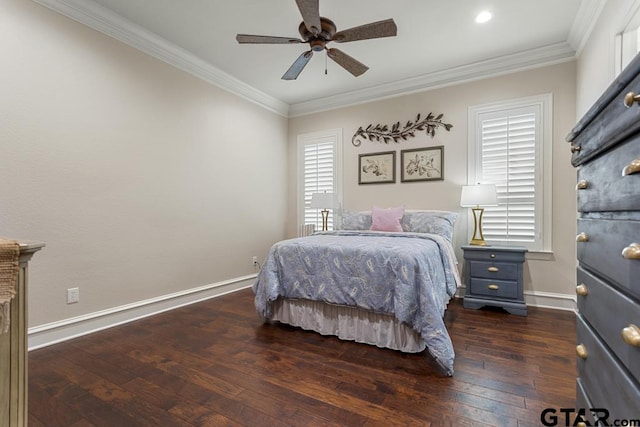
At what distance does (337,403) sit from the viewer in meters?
1.65

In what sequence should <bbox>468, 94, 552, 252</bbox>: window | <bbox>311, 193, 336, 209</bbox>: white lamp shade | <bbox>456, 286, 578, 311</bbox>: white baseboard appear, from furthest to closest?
<bbox>311, 193, 336, 209</bbox>: white lamp shade → <bbox>468, 94, 552, 252</bbox>: window → <bbox>456, 286, 578, 311</bbox>: white baseboard

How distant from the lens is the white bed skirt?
228cm

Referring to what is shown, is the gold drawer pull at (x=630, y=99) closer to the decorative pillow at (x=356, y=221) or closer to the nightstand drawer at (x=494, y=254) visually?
the nightstand drawer at (x=494, y=254)

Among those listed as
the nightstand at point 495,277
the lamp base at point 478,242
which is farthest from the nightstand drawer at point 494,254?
the lamp base at point 478,242

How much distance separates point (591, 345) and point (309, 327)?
2.03 meters

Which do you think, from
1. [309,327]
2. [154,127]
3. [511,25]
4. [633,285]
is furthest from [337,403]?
[511,25]

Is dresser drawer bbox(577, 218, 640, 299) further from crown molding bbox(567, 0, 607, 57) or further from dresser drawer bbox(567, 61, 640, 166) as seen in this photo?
crown molding bbox(567, 0, 607, 57)

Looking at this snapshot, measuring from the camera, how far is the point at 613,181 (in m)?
0.84

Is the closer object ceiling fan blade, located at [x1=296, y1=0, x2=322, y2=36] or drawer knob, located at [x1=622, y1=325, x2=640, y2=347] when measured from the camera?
drawer knob, located at [x1=622, y1=325, x2=640, y2=347]

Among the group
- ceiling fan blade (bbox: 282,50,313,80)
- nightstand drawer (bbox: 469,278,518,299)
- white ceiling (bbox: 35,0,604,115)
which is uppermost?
white ceiling (bbox: 35,0,604,115)

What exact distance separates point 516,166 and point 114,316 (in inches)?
178

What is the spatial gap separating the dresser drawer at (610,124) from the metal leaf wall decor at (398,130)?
3087 millimetres

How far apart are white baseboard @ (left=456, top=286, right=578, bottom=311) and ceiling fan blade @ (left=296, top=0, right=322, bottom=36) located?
11.6 ft

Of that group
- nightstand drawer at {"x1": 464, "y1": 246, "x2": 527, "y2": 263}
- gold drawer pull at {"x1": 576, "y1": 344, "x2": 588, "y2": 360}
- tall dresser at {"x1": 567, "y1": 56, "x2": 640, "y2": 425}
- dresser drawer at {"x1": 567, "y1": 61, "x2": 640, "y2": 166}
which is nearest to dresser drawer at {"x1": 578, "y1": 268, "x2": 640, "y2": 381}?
tall dresser at {"x1": 567, "y1": 56, "x2": 640, "y2": 425}
